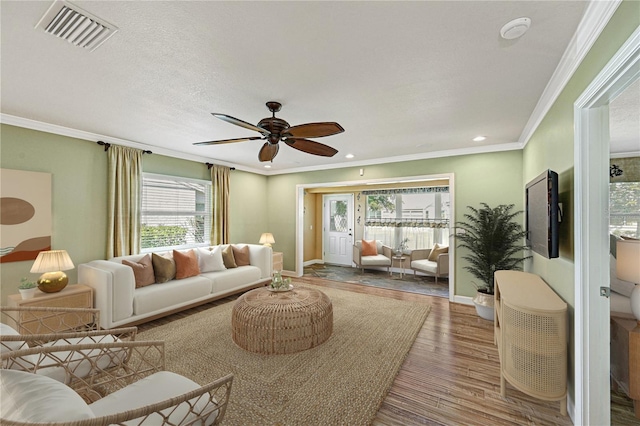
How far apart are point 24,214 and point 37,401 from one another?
130 inches

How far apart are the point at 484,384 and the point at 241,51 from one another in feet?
10.4

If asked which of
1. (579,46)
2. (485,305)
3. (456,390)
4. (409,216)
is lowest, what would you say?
(456,390)

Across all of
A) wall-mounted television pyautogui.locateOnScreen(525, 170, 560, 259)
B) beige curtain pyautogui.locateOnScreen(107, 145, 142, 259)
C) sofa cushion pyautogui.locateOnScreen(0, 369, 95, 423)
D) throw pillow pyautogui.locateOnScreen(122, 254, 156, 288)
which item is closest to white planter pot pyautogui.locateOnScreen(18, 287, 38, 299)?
throw pillow pyautogui.locateOnScreen(122, 254, 156, 288)

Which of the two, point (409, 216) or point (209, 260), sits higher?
point (409, 216)

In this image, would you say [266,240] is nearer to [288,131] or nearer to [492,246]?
[288,131]

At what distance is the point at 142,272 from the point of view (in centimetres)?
362

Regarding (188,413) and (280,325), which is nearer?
(188,413)

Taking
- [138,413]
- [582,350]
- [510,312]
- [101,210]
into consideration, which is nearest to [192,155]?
[101,210]

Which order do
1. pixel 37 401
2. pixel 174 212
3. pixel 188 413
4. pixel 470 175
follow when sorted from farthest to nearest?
pixel 174 212, pixel 470 175, pixel 188 413, pixel 37 401

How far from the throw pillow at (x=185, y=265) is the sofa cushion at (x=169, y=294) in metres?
0.09

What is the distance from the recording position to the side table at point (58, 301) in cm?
275

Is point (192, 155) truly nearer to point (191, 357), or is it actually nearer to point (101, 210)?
point (101, 210)

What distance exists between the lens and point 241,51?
1838 mm

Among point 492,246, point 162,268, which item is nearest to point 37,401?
point 162,268
